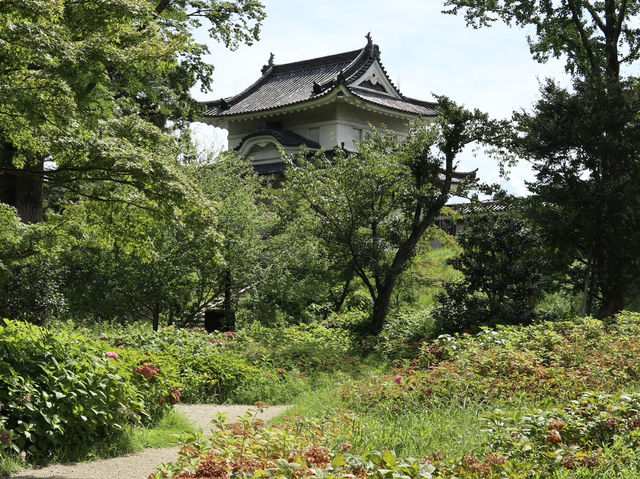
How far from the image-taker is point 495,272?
44.1ft

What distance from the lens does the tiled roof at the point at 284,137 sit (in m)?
27.0

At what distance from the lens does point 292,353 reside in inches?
430

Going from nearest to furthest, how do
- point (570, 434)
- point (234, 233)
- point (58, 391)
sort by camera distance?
point (570, 434) < point (58, 391) < point (234, 233)

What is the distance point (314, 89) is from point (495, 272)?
15.6m

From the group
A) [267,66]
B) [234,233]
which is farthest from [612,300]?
[267,66]

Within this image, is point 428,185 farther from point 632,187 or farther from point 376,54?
point 376,54

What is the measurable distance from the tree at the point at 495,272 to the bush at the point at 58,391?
8566 mm

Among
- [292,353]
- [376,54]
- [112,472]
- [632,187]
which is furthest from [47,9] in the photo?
[376,54]

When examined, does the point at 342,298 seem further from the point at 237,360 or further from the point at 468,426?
the point at 468,426

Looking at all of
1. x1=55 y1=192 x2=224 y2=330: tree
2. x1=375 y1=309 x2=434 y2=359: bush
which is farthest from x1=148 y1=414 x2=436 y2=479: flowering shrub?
x1=55 y1=192 x2=224 y2=330: tree

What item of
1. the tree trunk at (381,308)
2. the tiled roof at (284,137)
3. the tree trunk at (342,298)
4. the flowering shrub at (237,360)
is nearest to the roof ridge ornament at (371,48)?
the tiled roof at (284,137)

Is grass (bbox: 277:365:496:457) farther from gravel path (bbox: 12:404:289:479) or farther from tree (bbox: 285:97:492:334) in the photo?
tree (bbox: 285:97:492:334)

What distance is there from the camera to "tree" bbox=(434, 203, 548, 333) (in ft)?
43.9

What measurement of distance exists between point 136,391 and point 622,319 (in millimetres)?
8262
